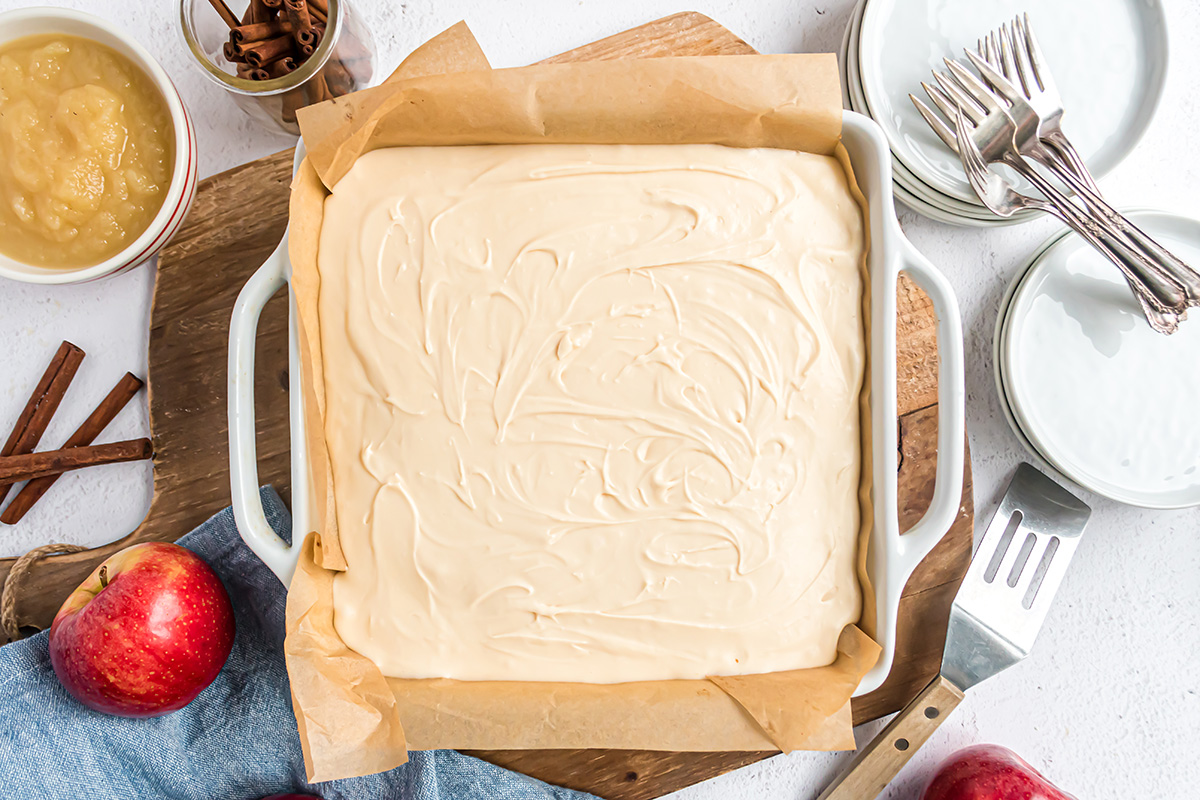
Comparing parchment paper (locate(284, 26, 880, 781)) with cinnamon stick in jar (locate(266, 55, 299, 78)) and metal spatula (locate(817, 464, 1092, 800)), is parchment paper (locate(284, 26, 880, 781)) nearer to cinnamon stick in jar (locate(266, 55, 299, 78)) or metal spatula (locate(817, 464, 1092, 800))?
cinnamon stick in jar (locate(266, 55, 299, 78))

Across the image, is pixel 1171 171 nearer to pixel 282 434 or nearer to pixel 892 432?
pixel 892 432

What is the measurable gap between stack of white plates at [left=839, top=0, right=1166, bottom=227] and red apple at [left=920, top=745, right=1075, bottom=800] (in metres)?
0.89

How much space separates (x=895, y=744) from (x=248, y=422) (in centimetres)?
111

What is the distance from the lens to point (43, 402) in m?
1.25

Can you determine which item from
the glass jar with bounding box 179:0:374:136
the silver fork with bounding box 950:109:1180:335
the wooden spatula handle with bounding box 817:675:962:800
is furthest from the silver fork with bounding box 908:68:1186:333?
the glass jar with bounding box 179:0:374:136

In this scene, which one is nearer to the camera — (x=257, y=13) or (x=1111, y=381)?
(x=257, y=13)

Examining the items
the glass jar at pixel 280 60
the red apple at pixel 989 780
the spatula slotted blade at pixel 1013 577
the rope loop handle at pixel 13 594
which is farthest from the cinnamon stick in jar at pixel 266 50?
the red apple at pixel 989 780

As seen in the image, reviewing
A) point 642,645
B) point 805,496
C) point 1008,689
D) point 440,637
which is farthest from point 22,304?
point 1008,689

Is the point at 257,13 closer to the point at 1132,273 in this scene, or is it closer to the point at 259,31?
the point at 259,31

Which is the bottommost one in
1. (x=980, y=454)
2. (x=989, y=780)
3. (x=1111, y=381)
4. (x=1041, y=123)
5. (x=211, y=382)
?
(x=989, y=780)

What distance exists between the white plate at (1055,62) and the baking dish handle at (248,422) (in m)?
0.94

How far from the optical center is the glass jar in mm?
1074

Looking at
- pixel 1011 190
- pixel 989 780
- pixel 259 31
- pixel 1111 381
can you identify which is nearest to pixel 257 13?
pixel 259 31

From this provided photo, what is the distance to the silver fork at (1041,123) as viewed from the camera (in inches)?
45.4
